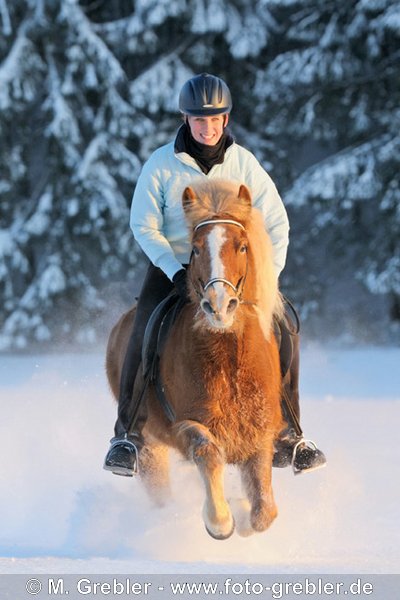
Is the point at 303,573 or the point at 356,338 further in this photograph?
the point at 356,338

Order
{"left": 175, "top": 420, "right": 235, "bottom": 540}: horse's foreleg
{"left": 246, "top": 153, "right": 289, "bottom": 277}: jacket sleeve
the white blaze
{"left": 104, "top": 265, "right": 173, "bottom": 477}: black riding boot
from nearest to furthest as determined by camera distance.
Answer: the white blaze < {"left": 175, "top": 420, "right": 235, "bottom": 540}: horse's foreleg < {"left": 246, "top": 153, "right": 289, "bottom": 277}: jacket sleeve < {"left": 104, "top": 265, "right": 173, "bottom": 477}: black riding boot

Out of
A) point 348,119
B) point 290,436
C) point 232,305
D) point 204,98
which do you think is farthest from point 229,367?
point 348,119

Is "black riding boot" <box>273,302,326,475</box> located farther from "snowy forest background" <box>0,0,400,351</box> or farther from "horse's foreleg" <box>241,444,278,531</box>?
"snowy forest background" <box>0,0,400,351</box>

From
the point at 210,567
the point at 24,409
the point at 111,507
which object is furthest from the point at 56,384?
the point at 210,567

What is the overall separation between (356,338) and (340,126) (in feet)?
13.8

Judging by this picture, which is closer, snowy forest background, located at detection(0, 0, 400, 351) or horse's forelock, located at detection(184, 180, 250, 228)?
horse's forelock, located at detection(184, 180, 250, 228)

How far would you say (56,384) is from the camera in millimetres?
16109

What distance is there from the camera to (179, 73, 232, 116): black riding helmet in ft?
23.2

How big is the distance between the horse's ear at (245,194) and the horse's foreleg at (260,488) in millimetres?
1415

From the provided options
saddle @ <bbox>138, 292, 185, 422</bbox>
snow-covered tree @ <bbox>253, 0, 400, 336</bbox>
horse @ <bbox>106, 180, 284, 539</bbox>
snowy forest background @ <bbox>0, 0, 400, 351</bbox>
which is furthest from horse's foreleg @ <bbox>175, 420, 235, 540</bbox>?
snowy forest background @ <bbox>0, 0, 400, 351</bbox>

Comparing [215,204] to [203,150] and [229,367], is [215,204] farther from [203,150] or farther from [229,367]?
[229,367]

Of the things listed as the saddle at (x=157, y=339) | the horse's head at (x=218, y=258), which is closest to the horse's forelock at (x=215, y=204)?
the horse's head at (x=218, y=258)

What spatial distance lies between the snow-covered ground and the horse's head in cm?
119
